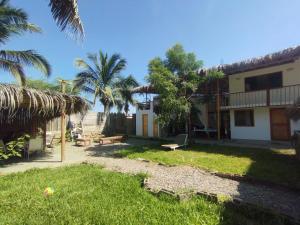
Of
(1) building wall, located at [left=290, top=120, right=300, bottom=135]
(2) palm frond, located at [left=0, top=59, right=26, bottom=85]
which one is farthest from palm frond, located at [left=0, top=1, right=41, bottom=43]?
(1) building wall, located at [left=290, top=120, right=300, bottom=135]

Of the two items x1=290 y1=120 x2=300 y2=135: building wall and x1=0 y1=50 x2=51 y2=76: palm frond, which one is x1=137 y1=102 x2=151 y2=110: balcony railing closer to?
x1=0 y1=50 x2=51 y2=76: palm frond

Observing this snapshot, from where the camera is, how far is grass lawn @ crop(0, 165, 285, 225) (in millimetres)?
3893

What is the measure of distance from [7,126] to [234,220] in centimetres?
1309

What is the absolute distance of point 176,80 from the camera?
42.8ft

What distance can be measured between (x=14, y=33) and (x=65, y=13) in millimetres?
7237

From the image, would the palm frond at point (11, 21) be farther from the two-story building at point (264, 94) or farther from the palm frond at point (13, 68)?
the two-story building at point (264, 94)

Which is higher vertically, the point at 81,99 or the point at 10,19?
the point at 10,19

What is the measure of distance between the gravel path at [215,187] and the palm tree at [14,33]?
5884 mm

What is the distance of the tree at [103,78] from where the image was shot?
20438 millimetres

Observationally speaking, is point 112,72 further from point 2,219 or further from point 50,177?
point 2,219

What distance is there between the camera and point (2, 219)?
4008mm

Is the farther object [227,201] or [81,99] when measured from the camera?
[81,99]

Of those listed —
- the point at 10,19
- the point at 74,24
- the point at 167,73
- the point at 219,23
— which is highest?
the point at 219,23

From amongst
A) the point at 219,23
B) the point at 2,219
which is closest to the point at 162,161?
the point at 2,219
